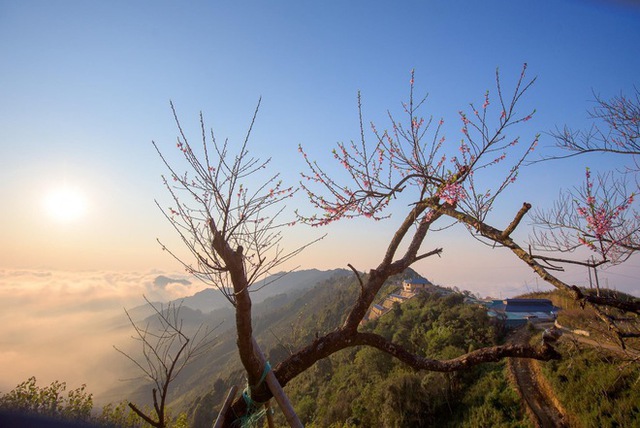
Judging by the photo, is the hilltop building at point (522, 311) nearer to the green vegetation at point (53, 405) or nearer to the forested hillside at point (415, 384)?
the forested hillside at point (415, 384)

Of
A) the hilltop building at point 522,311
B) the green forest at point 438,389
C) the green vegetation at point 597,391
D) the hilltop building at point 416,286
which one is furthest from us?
the hilltop building at point 416,286

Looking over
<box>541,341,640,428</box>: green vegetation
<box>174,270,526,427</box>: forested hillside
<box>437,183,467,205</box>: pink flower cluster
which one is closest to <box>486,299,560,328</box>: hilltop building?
<box>174,270,526,427</box>: forested hillside

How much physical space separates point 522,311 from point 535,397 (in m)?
19.8

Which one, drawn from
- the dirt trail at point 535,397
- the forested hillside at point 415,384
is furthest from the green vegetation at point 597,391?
the forested hillside at point 415,384

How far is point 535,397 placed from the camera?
16.5 metres

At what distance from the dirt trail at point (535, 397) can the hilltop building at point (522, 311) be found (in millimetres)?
9138

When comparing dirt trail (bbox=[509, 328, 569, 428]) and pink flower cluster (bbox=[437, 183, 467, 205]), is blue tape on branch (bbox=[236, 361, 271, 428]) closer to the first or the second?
pink flower cluster (bbox=[437, 183, 467, 205])

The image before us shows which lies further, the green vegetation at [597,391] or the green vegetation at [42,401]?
the green vegetation at [42,401]

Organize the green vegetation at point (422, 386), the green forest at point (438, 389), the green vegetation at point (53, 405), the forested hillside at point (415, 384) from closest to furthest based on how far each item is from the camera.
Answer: the green forest at point (438, 389) < the green vegetation at point (53, 405) < the green vegetation at point (422, 386) < the forested hillside at point (415, 384)

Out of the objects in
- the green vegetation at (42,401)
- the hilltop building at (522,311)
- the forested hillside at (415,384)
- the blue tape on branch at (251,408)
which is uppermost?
the blue tape on branch at (251,408)

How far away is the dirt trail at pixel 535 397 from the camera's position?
14692mm

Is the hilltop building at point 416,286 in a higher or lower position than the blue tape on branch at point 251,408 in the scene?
lower

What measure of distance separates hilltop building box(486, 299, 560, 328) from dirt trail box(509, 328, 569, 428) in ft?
30.0

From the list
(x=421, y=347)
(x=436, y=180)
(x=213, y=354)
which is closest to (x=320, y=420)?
(x=421, y=347)
